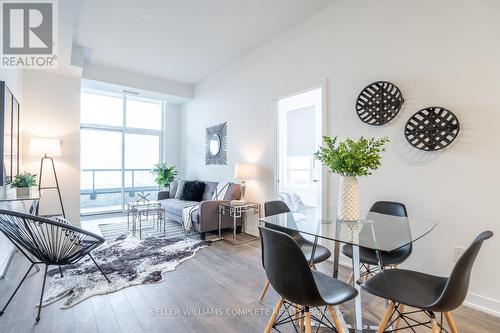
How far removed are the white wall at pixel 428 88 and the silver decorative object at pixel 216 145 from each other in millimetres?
1849

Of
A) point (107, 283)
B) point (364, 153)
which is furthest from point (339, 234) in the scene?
point (107, 283)

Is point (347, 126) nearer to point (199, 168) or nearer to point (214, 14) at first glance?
point (214, 14)

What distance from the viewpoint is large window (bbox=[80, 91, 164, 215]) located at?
18.9 feet

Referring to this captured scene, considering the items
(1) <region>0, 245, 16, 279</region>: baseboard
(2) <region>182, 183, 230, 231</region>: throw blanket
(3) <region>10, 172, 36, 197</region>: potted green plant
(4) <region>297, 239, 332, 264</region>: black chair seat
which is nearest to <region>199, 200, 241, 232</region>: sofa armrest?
(2) <region>182, 183, 230, 231</region>: throw blanket

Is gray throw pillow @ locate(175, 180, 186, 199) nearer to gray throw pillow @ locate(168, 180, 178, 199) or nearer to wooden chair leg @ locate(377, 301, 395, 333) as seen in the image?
gray throw pillow @ locate(168, 180, 178, 199)

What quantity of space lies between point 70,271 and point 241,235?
7.82ft

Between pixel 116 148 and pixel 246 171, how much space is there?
378 centimetres

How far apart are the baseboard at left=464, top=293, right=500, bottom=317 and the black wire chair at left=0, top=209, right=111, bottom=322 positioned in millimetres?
3200

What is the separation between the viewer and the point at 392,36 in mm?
2578

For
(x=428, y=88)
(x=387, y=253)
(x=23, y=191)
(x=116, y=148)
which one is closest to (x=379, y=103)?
(x=428, y=88)

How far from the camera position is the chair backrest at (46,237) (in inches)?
77.7

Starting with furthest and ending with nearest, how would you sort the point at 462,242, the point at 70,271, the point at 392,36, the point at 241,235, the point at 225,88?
the point at 225,88 → the point at 241,235 → the point at 70,271 → the point at 392,36 → the point at 462,242

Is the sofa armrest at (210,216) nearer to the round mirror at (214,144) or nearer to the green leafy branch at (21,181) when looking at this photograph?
the round mirror at (214,144)

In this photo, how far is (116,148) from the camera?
6090mm
